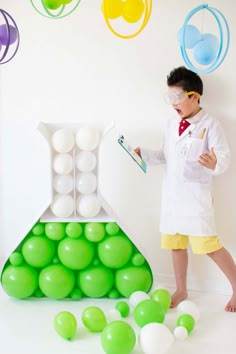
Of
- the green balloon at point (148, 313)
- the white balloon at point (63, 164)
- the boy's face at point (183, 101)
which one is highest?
the boy's face at point (183, 101)

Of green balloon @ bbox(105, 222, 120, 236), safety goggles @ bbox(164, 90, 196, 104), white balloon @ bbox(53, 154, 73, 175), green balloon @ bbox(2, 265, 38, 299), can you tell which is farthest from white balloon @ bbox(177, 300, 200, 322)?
safety goggles @ bbox(164, 90, 196, 104)

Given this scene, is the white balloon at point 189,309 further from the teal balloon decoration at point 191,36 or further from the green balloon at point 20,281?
the teal balloon decoration at point 191,36

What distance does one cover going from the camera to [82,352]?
1833 millimetres

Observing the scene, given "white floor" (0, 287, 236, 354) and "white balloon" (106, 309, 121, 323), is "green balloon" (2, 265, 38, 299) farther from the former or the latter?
"white balloon" (106, 309, 121, 323)

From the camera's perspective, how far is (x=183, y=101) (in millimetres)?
2184

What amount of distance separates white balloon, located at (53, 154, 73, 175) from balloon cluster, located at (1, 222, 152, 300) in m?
A: 0.25

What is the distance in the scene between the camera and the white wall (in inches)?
93.4

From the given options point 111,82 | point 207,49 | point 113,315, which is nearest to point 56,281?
point 113,315

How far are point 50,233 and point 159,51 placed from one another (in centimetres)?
107

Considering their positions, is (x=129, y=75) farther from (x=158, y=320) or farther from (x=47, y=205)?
(x=158, y=320)

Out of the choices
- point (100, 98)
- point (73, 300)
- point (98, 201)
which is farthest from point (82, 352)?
point (100, 98)

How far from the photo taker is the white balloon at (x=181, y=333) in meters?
1.92

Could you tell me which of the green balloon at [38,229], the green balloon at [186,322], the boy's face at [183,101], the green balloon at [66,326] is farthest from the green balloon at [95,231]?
the boy's face at [183,101]

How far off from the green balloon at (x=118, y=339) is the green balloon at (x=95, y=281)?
483 millimetres
